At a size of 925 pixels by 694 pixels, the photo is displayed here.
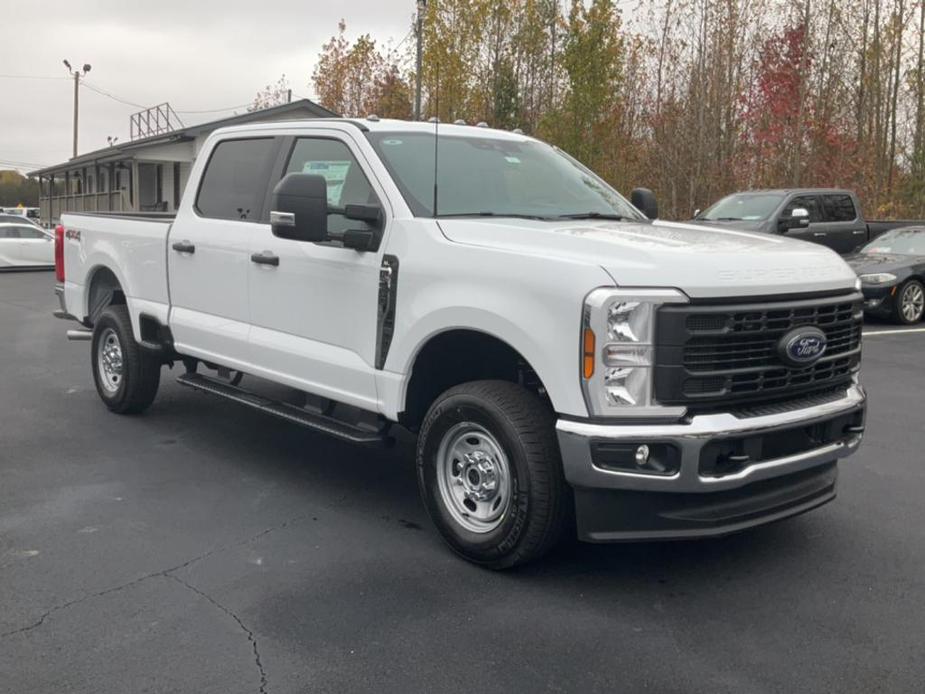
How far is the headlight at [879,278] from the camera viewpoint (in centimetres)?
1361

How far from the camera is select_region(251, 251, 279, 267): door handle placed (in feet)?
18.0

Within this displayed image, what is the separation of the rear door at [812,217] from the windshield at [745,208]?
300mm

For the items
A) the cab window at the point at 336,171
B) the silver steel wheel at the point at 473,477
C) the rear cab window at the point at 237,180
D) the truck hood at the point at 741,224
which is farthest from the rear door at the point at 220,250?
the truck hood at the point at 741,224

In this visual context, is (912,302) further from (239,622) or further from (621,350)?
(239,622)

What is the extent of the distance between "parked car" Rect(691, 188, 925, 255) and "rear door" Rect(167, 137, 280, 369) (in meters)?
8.91

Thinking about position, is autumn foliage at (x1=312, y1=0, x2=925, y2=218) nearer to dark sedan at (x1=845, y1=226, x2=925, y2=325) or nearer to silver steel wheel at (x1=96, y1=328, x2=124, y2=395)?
dark sedan at (x1=845, y1=226, x2=925, y2=325)

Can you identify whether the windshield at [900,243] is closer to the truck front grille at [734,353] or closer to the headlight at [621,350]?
the truck front grille at [734,353]

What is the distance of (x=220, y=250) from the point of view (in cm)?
600

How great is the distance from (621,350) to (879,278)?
1119cm

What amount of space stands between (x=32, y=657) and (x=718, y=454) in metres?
2.73

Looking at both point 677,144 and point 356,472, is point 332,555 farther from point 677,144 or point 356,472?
point 677,144

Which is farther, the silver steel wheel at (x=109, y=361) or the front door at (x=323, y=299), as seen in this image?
the silver steel wheel at (x=109, y=361)

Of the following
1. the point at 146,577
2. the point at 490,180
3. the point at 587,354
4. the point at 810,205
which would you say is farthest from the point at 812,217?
the point at 146,577

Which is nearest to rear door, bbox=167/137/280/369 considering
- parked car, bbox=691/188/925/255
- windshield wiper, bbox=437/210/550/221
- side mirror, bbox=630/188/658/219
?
windshield wiper, bbox=437/210/550/221
